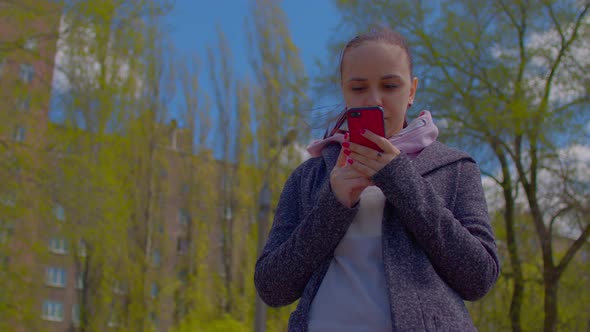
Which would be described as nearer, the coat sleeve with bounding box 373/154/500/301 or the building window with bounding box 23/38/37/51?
the coat sleeve with bounding box 373/154/500/301

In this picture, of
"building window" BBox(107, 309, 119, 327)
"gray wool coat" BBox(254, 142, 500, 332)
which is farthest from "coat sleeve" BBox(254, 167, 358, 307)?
"building window" BBox(107, 309, 119, 327)

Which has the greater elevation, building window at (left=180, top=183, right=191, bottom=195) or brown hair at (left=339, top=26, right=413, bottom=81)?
building window at (left=180, top=183, right=191, bottom=195)

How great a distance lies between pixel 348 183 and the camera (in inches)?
51.6

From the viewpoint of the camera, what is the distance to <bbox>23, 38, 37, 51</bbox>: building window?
33.0 ft

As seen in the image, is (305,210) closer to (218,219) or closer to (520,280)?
(520,280)

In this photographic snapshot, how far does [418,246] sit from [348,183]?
0.19m

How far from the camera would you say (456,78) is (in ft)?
33.0

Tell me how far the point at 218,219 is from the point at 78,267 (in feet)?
22.9

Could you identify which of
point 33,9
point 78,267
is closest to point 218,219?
point 78,267

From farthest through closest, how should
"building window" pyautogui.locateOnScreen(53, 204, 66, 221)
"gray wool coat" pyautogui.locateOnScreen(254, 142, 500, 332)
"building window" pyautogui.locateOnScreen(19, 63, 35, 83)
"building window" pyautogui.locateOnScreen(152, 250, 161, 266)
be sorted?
"building window" pyautogui.locateOnScreen(152, 250, 161, 266)
"building window" pyautogui.locateOnScreen(19, 63, 35, 83)
"building window" pyautogui.locateOnScreen(53, 204, 66, 221)
"gray wool coat" pyautogui.locateOnScreen(254, 142, 500, 332)

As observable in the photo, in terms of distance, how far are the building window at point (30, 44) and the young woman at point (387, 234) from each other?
9647mm

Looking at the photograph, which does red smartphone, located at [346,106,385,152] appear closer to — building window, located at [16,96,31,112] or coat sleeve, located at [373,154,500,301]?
coat sleeve, located at [373,154,500,301]

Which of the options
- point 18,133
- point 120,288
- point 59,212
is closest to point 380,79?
point 59,212

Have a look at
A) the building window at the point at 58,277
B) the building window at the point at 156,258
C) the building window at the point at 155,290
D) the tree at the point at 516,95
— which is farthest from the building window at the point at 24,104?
the building window at the point at 58,277
